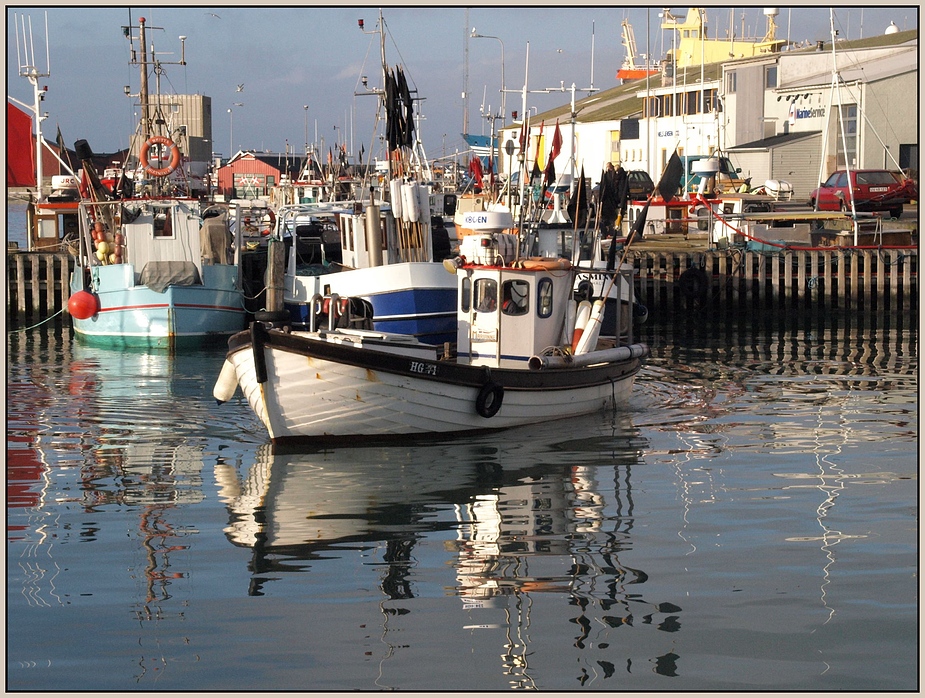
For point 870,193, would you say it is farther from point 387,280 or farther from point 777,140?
point 387,280

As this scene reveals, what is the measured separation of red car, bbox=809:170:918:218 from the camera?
38.7m

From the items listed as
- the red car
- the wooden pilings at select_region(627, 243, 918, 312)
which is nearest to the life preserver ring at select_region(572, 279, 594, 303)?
the wooden pilings at select_region(627, 243, 918, 312)

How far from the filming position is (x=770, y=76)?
5538 centimetres

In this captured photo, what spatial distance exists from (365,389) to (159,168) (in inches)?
664

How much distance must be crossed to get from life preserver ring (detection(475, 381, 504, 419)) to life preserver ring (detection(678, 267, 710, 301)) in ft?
60.2

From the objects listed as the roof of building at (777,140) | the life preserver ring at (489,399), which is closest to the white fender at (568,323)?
the life preserver ring at (489,399)

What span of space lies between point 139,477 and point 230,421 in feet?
12.5

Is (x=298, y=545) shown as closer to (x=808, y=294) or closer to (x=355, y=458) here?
(x=355, y=458)

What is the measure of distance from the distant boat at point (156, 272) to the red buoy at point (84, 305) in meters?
0.02

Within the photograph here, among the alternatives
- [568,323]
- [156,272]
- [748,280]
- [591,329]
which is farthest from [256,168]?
[568,323]

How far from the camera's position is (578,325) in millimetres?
18594

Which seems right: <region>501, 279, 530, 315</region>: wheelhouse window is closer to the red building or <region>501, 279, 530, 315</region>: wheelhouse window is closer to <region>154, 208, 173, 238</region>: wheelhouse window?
<region>154, 208, 173, 238</region>: wheelhouse window

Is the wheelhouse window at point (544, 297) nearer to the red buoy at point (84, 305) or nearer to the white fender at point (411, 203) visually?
the white fender at point (411, 203)

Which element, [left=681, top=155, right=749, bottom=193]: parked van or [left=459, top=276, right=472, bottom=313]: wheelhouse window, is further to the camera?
[left=681, top=155, right=749, bottom=193]: parked van
